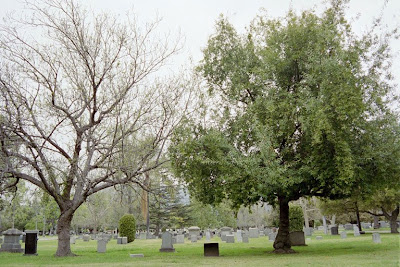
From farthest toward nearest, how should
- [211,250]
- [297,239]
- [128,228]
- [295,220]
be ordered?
[128,228] < [295,220] < [297,239] < [211,250]

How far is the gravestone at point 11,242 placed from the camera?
22822 mm

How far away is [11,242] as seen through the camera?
2327 cm

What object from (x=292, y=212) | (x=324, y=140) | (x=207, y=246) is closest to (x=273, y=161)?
(x=324, y=140)

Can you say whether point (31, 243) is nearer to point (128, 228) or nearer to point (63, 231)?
point (63, 231)

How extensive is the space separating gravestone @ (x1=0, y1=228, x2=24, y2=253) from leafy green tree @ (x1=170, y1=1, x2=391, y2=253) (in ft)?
44.0

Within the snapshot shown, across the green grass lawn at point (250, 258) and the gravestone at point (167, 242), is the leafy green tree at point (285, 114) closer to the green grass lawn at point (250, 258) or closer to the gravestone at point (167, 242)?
the green grass lawn at point (250, 258)

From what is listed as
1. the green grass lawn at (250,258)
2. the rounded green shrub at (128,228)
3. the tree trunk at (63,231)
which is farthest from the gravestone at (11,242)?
the rounded green shrub at (128,228)

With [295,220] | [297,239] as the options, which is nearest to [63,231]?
[297,239]

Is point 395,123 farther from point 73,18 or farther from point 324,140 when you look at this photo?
point 73,18

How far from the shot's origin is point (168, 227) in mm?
57125

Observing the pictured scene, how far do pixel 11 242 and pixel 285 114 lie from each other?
19.5 m

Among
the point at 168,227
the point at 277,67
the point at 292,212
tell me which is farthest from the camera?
the point at 168,227

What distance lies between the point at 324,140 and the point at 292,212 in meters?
17.2

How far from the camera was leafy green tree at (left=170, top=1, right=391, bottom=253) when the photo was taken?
14.0 m
